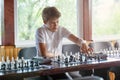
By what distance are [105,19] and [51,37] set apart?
88.7 inches

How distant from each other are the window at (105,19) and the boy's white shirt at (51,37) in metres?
1.86

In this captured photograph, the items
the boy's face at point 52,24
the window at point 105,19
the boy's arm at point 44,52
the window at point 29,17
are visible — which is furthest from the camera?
the window at point 105,19

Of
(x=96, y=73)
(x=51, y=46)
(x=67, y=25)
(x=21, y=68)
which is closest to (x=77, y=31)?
(x=67, y=25)

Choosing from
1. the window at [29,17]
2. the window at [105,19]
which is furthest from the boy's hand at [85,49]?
the window at [105,19]

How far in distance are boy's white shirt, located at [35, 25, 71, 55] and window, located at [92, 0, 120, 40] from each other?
1.86 metres

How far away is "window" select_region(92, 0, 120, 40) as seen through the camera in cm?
487

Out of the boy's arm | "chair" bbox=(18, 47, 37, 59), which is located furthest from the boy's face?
"chair" bbox=(18, 47, 37, 59)

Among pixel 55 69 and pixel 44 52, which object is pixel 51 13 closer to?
pixel 44 52

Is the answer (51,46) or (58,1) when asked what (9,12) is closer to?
(58,1)

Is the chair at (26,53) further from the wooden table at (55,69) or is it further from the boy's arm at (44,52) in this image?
the wooden table at (55,69)

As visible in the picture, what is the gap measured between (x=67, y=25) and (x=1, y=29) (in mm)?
1202

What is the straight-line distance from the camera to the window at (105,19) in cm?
487

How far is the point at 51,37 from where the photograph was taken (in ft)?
9.84

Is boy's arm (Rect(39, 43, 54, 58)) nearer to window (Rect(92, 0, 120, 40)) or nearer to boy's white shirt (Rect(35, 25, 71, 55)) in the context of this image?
boy's white shirt (Rect(35, 25, 71, 55))
